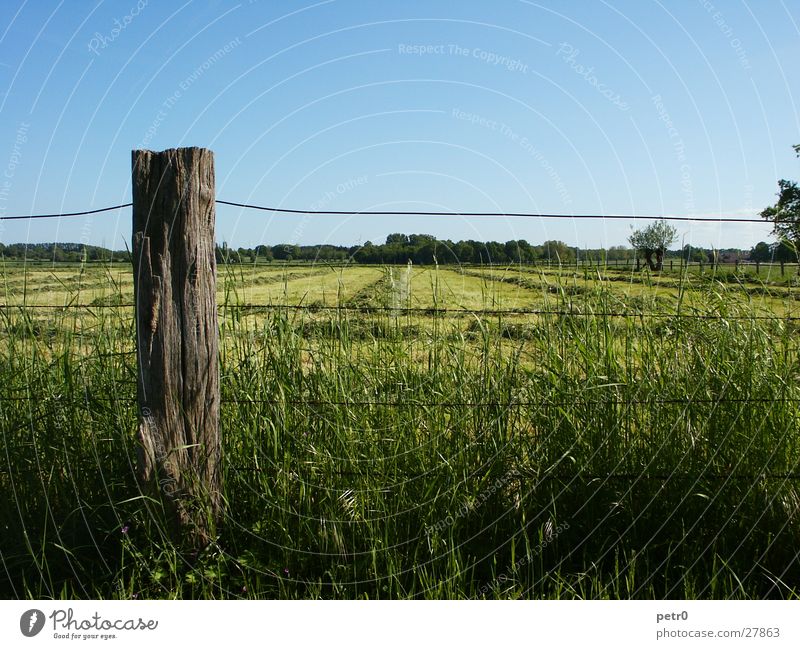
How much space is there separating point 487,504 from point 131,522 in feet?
4.40

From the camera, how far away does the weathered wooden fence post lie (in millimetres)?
2221

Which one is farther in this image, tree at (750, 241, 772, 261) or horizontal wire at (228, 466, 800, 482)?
tree at (750, 241, 772, 261)

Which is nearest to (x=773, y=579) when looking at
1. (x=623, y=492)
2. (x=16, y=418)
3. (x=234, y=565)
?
(x=623, y=492)

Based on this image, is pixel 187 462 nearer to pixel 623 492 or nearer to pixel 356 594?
pixel 356 594

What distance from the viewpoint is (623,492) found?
2441mm

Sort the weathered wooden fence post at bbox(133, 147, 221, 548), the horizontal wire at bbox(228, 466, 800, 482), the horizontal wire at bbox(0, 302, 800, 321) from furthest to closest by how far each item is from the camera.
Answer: the horizontal wire at bbox(0, 302, 800, 321) → the horizontal wire at bbox(228, 466, 800, 482) → the weathered wooden fence post at bbox(133, 147, 221, 548)

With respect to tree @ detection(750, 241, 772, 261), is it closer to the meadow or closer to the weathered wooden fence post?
the meadow

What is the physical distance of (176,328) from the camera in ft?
7.32

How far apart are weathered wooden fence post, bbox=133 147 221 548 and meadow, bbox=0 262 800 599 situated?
0.12 meters

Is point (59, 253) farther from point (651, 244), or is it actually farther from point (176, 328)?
point (651, 244)

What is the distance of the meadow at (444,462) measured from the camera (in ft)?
7.50

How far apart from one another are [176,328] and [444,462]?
1100 millimetres

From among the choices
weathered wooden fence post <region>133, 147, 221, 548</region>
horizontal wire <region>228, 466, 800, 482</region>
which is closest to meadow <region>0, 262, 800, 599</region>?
horizontal wire <region>228, 466, 800, 482</region>

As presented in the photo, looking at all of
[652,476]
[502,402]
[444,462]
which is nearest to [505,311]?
[502,402]
